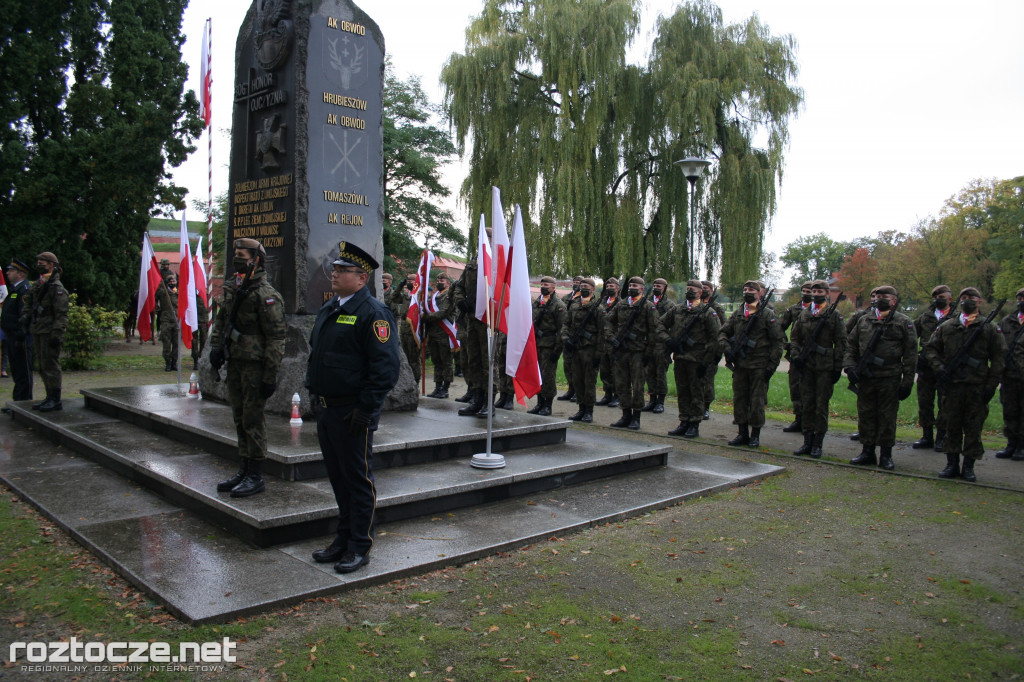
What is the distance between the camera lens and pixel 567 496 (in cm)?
668

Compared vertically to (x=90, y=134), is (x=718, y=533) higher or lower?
lower

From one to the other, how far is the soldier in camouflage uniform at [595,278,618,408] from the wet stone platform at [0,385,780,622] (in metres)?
3.38

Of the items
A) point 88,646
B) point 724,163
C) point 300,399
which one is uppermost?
point 724,163

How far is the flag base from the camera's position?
21.7 feet

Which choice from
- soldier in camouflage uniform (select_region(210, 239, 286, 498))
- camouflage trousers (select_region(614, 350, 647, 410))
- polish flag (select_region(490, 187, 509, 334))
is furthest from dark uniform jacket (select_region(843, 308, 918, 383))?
soldier in camouflage uniform (select_region(210, 239, 286, 498))

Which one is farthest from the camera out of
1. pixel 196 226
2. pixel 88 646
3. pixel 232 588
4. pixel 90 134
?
pixel 196 226

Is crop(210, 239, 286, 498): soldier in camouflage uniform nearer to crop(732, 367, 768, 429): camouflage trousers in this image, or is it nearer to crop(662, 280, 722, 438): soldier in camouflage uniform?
crop(732, 367, 768, 429): camouflage trousers

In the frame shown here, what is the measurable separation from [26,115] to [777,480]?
2160 cm

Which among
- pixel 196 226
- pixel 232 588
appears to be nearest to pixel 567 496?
pixel 232 588

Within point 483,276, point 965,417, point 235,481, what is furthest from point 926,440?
point 235,481

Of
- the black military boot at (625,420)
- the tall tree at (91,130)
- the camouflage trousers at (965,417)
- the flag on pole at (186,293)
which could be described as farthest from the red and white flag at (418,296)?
the tall tree at (91,130)

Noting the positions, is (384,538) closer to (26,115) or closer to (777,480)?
(777,480)

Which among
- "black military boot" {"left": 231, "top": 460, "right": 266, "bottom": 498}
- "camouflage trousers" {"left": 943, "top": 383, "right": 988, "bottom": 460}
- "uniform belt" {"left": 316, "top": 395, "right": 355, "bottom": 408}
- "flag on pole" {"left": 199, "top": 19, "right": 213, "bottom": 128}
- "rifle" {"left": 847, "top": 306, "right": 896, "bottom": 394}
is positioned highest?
"flag on pole" {"left": 199, "top": 19, "right": 213, "bottom": 128}

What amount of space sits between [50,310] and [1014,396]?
39.5 ft
